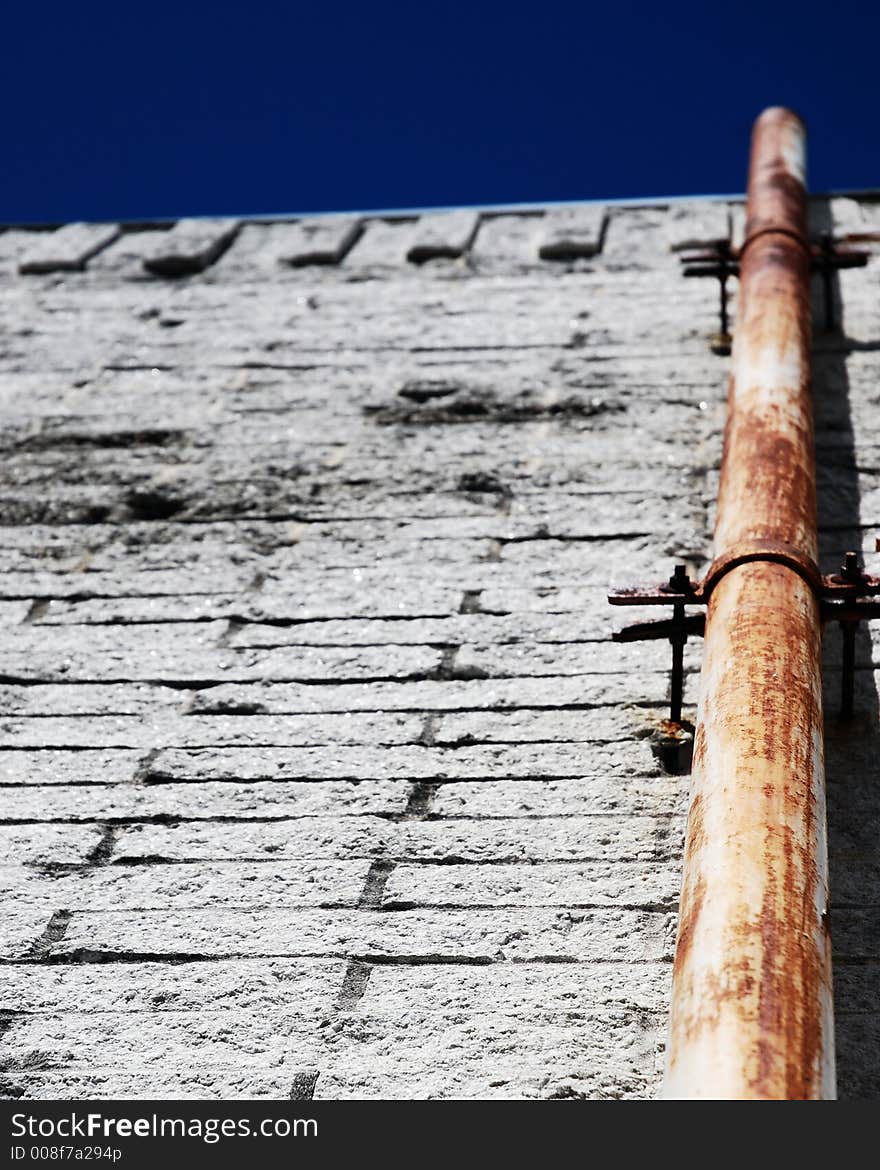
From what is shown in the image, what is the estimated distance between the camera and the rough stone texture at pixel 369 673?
2.19 m

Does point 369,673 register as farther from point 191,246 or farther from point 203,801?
point 191,246

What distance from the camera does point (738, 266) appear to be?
15.3 ft

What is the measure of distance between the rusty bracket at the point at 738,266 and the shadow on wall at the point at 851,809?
28.6 inches

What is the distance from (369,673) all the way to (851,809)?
1.06 m

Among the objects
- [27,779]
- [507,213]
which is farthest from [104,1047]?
[507,213]

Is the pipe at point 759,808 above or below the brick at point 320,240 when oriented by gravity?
below

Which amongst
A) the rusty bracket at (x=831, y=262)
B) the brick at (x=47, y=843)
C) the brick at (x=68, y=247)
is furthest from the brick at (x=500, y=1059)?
the brick at (x=68, y=247)

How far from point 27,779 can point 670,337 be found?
261cm

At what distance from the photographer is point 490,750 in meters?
2.79

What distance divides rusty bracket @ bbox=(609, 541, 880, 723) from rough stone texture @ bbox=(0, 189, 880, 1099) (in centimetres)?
11

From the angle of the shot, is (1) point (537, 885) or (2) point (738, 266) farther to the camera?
(2) point (738, 266)

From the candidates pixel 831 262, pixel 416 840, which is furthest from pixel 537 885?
pixel 831 262

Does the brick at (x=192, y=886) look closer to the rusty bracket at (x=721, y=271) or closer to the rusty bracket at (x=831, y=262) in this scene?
the rusty bracket at (x=721, y=271)
